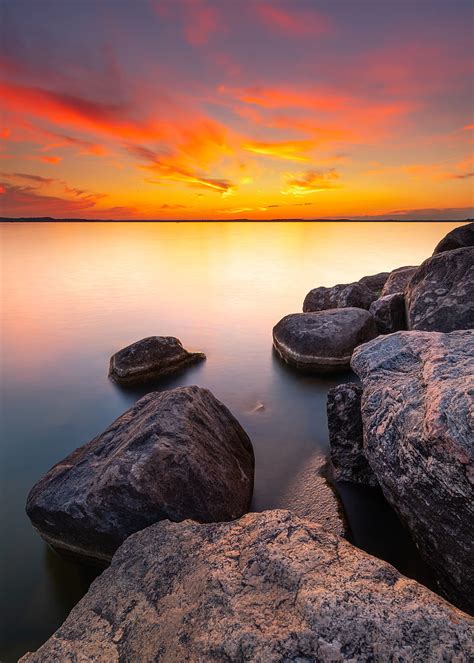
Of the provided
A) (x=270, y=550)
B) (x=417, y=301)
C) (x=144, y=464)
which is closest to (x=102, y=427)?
(x=144, y=464)

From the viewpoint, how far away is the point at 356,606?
7.71 ft

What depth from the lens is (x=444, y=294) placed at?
296 inches

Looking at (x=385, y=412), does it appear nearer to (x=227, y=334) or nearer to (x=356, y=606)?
(x=356, y=606)

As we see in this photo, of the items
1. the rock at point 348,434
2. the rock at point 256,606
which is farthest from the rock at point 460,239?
the rock at point 256,606

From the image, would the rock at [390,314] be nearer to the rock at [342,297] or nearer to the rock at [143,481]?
the rock at [342,297]

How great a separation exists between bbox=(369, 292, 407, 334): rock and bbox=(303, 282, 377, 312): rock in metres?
2.63

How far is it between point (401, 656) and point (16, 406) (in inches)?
367

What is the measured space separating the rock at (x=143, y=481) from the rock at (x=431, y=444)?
1.86m

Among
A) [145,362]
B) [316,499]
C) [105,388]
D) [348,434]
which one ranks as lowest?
[105,388]

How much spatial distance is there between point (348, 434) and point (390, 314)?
542 cm

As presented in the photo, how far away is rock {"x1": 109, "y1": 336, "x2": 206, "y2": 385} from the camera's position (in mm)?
10195

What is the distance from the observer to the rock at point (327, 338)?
1023cm

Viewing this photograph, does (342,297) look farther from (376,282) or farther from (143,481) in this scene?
(143,481)

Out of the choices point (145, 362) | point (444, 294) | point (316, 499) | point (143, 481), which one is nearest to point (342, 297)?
point (444, 294)
